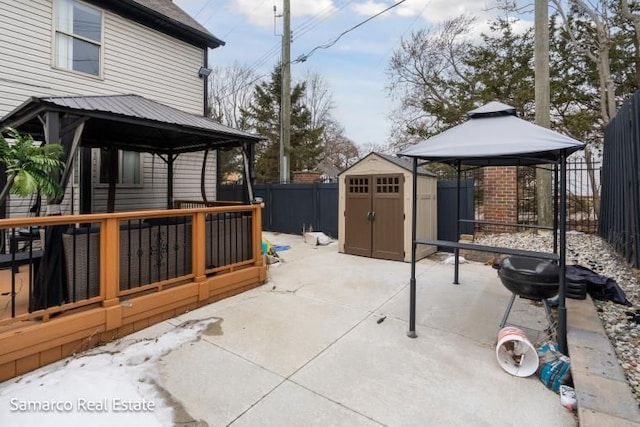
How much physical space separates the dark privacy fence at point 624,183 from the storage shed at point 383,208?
280cm

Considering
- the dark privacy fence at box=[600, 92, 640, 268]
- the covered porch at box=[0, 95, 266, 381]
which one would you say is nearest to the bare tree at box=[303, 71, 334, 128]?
the dark privacy fence at box=[600, 92, 640, 268]

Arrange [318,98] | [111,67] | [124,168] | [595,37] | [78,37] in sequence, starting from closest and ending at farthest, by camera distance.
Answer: [78,37] → [111,67] → [124,168] → [595,37] → [318,98]

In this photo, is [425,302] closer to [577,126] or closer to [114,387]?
[114,387]

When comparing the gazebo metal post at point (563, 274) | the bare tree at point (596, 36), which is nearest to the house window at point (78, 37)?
the gazebo metal post at point (563, 274)

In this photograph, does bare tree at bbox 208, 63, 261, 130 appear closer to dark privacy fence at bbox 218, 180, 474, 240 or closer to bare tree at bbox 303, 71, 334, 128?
bare tree at bbox 303, 71, 334, 128

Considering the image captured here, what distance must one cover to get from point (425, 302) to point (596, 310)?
5.42 ft

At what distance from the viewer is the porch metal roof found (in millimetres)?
3316

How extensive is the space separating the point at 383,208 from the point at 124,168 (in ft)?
19.1

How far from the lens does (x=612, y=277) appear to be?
4.07 meters

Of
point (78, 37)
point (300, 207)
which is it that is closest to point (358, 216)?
point (300, 207)

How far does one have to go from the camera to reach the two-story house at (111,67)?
18.3 feet

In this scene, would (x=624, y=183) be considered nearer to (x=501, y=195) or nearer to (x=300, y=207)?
(x=501, y=195)

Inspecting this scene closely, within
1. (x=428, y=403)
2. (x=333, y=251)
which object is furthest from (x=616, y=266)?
(x=333, y=251)

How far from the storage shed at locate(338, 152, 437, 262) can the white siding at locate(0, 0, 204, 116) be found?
4.83 m
